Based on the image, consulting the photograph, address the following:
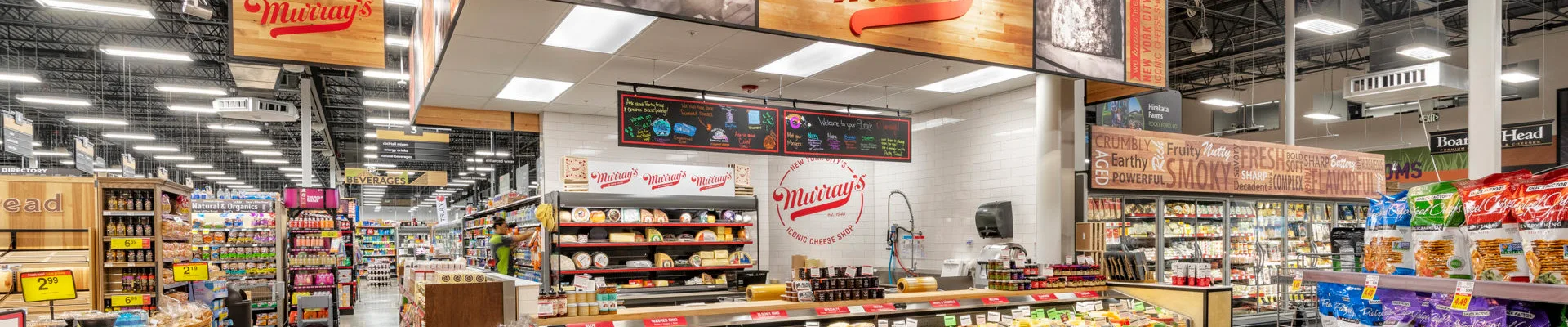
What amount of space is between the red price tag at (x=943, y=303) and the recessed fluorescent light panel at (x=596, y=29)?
2472 mm

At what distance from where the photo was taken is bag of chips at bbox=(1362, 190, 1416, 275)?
9.23 ft

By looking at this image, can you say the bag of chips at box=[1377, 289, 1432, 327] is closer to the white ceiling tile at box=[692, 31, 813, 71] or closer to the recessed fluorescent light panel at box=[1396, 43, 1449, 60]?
the white ceiling tile at box=[692, 31, 813, 71]

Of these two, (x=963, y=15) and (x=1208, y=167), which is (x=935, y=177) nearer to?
(x=1208, y=167)

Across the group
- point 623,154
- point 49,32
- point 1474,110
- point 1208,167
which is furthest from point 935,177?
point 49,32

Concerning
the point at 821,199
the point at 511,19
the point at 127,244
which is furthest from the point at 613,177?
the point at 127,244

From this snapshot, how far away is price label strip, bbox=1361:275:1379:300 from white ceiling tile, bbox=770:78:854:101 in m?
5.57

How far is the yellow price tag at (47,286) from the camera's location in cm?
444

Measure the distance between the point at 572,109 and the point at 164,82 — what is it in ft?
41.6

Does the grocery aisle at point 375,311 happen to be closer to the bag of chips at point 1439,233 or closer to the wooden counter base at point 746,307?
the wooden counter base at point 746,307

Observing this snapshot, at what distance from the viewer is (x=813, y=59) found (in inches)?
281

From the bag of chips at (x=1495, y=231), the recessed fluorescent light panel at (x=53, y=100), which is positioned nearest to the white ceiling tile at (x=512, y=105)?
the bag of chips at (x=1495, y=231)

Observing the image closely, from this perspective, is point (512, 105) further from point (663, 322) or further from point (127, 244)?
point (663, 322)

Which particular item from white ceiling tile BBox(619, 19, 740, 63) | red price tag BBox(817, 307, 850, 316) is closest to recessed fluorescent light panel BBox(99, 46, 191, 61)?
white ceiling tile BBox(619, 19, 740, 63)

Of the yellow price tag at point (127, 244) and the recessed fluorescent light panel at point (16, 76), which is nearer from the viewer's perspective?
the yellow price tag at point (127, 244)
